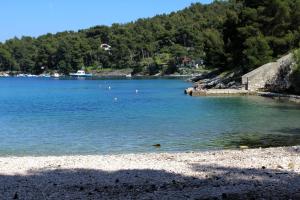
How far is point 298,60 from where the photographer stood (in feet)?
214

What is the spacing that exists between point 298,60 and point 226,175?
52.9 meters

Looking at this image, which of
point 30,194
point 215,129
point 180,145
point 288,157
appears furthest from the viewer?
point 215,129

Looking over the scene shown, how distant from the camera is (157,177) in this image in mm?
15406

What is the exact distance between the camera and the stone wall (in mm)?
75812

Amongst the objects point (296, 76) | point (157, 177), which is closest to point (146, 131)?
point (157, 177)

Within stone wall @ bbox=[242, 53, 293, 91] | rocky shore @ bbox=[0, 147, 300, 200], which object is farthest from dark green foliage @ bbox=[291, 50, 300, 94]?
rocky shore @ bbox=[0, 147, 300, 200]

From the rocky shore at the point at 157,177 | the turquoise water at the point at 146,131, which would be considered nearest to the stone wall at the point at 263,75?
the turquoise water at the point at 146,131

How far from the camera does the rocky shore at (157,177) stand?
42.0 feet

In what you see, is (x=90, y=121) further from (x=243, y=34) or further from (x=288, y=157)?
(x=243, y=34)

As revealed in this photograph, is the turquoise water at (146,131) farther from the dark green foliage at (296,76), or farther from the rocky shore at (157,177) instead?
the dark green foliage at (296,76)

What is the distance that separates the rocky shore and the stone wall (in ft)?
186

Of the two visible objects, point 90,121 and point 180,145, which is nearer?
point 180,145

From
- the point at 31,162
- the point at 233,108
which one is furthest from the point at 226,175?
the point at 233,108

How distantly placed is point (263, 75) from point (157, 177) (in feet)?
215
